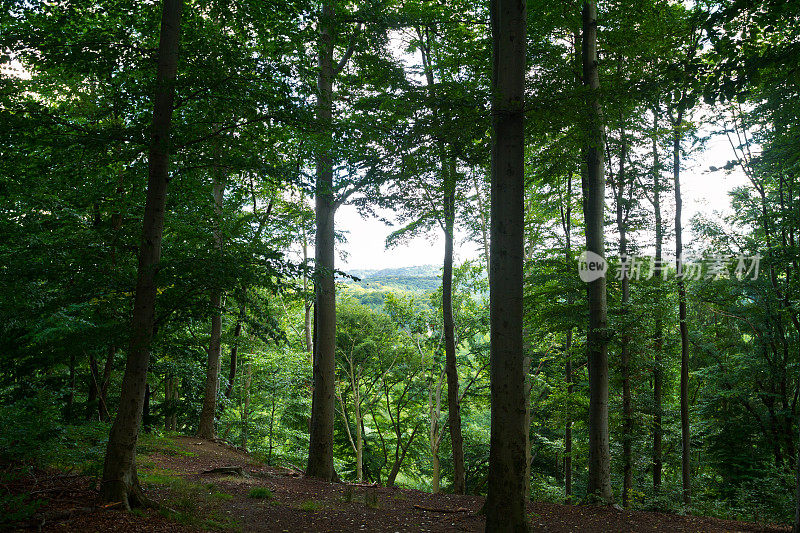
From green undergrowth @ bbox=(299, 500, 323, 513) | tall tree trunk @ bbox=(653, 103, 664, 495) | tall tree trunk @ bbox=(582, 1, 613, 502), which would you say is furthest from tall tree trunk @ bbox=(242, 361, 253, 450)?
tall tree trunk @ bbox=(653, 103, 664, 495)

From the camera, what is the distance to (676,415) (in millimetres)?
14383

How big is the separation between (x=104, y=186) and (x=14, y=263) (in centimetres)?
169

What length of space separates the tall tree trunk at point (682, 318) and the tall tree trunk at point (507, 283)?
807cm

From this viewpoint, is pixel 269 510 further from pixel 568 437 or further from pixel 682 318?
pixel 568 437

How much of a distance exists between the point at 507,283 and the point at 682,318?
28.2ft

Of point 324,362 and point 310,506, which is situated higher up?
point 324,362

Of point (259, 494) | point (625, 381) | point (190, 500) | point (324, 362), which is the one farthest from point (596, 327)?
point (190, 500)

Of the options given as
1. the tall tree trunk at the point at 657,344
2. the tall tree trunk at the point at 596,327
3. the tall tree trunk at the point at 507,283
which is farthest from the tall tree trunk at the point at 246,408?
the tall tree trunk at the point at 657,344

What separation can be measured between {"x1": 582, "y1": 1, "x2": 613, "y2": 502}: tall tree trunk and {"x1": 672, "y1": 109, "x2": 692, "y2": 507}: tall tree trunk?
3.69 metres

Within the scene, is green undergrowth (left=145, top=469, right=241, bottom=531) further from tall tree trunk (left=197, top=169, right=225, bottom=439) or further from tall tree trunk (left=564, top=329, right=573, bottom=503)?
tall tree trunk (left=564, top=329, right=573, bottom=503)

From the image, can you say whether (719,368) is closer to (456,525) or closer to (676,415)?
(676,415)

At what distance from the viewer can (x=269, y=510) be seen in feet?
19.8

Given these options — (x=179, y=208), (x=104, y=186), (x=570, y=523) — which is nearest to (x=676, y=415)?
(x=570, y=523)

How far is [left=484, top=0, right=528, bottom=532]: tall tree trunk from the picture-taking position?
4.49m
